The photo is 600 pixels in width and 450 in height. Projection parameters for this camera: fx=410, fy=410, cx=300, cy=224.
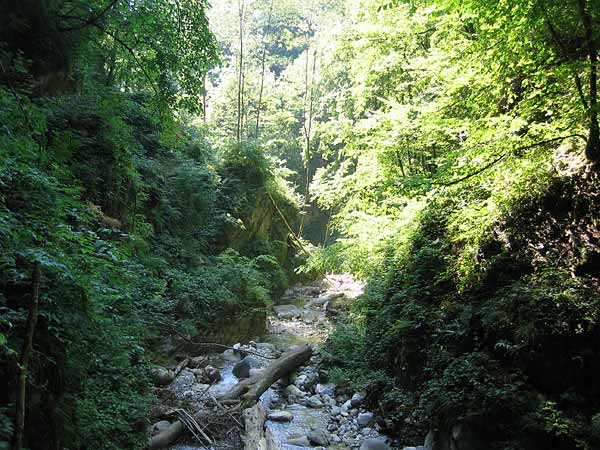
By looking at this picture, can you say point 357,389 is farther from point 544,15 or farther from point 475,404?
point 544,15

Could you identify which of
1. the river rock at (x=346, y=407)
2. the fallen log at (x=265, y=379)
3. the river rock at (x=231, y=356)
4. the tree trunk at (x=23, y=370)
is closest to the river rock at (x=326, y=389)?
the river rock at (x=346, y=407)

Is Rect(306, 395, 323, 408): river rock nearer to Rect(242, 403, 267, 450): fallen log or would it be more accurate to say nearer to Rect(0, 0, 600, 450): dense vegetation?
Rect(0, 0, 600, 450): dense vegetation

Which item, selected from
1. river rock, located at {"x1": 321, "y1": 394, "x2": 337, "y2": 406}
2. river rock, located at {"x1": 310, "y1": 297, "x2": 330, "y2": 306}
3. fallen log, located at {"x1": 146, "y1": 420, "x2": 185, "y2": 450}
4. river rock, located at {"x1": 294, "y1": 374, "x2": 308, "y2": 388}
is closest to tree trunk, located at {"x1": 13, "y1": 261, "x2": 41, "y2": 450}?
fallen log, located at {"x1": 146, "y1": 420, "x2": 185, "y2": 450}

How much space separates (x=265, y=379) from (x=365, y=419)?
1.89 m

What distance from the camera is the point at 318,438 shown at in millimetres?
5695

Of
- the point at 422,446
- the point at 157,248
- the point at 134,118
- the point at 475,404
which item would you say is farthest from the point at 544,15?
the point at 134,118

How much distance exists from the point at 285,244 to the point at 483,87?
11022 mm

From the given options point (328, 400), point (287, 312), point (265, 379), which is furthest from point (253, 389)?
point (287, 312)

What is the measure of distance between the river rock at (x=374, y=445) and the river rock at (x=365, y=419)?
28.1 inches

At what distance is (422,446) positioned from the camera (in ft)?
16.5

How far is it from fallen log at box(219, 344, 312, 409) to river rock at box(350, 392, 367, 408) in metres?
1.49

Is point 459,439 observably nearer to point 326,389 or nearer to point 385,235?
point 326,389

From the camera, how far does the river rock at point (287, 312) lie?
13123 mm

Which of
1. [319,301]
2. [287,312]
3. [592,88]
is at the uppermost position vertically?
[592,88]
